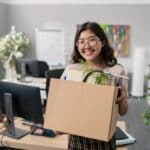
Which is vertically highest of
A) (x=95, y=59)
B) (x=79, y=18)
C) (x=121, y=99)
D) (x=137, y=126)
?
(x=79, y=18)

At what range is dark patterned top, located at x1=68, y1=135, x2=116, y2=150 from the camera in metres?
1.36

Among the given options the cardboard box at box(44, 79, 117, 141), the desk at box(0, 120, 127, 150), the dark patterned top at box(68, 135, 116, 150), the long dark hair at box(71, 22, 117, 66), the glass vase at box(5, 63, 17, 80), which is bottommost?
the desk at box(0, 120, 127, 150)

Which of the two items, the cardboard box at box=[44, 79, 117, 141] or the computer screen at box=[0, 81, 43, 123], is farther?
the computer screen at box=[0, 81, 43, 123]

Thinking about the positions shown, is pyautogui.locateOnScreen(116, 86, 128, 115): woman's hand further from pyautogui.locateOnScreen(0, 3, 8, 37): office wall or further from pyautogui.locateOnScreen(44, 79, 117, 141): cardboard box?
pyautogui.locateOnScreen(0, 3, 8, 37): office wall

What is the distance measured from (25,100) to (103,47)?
71 centimetres

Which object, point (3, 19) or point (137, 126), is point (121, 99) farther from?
point (3, 19)

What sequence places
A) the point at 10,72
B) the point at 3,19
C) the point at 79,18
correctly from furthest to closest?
the point at 3,19, the point at 79,18, the point at 10,72

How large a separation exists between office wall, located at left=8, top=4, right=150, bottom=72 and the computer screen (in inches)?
159

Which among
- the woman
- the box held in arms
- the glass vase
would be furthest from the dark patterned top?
the glass vase

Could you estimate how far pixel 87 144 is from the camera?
1365 mm

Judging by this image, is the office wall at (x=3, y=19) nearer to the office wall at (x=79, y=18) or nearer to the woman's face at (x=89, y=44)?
the office wall at (x=79, y=18)

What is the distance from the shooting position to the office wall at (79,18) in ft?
18.1

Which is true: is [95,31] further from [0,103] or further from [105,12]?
[105,12]

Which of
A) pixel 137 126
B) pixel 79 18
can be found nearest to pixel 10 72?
pixel 137 126
